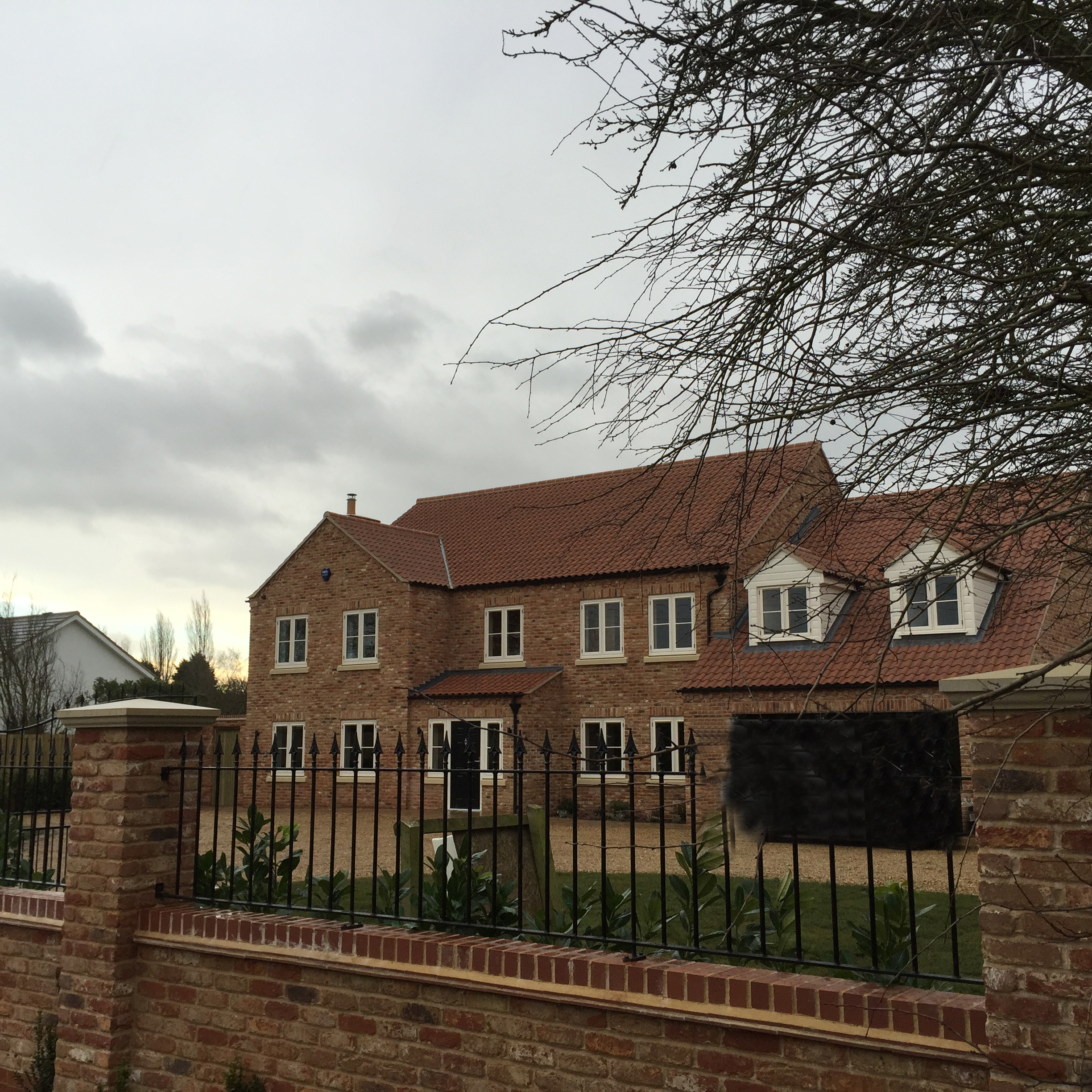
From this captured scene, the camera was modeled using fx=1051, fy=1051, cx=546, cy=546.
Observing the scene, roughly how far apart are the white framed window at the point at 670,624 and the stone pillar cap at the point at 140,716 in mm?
18321

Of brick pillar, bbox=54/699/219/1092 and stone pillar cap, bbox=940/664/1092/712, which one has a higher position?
stone pillar cap, bbox=940/664/1092/712

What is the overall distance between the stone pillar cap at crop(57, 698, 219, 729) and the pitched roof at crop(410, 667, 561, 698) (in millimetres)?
17350

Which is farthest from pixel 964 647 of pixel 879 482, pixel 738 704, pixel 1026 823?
pixel 1026 823

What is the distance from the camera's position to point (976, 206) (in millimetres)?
3967

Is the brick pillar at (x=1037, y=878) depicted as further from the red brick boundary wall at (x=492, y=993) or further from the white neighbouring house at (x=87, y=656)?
the white neighbouring house at (x=87, y=656)

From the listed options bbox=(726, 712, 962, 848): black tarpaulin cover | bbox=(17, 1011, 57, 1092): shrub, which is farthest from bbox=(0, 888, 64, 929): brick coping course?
bbox=(726, 712, 962, 848): black tarpaulin cover

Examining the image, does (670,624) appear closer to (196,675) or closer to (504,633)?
(504,633)

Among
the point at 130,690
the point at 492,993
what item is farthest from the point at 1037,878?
the point at 130,690

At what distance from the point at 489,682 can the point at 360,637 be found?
3915 mm

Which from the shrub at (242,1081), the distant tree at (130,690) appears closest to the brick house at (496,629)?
the distant tree at (130,690)

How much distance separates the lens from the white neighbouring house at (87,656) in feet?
131

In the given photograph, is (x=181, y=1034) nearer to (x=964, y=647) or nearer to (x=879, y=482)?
(x=879, y=482)

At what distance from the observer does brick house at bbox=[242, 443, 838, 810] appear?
23562mm

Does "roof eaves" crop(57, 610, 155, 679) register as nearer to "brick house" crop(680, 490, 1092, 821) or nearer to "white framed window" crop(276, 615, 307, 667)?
"white framed window" crop(276, 615, 307, 667)
